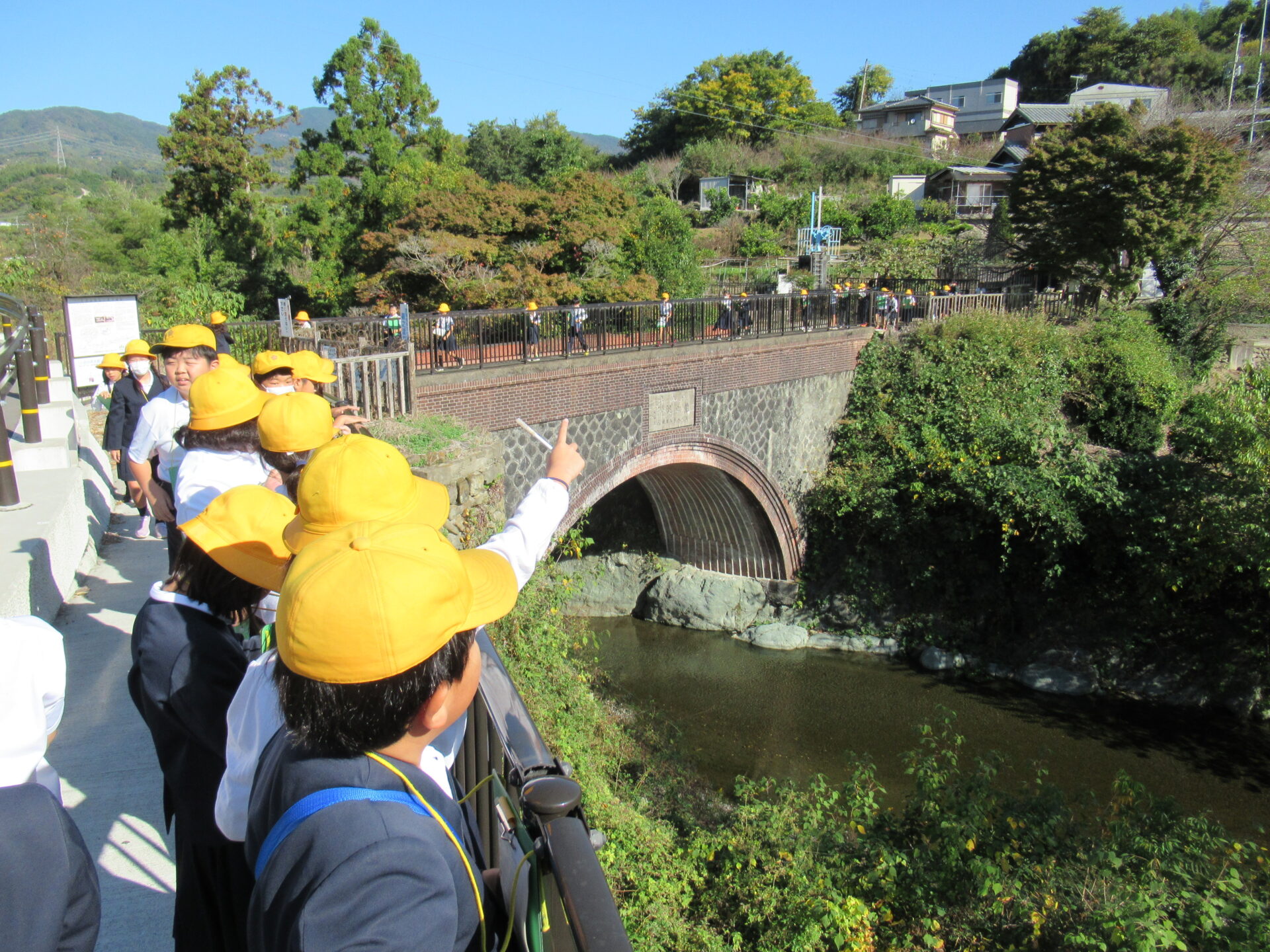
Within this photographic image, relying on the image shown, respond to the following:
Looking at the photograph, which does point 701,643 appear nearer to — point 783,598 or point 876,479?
point 783,598

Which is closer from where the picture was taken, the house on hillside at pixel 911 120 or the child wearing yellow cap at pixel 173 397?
the child wearing yellow cap at pixel 173 397

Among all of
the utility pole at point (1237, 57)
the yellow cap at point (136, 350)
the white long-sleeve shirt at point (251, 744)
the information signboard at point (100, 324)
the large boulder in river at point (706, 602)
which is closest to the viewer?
the white long-sleeve shirt at point (251, 744)

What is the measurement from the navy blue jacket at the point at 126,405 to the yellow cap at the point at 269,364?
1559mm

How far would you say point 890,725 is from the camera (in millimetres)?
11680

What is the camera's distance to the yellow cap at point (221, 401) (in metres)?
2.96

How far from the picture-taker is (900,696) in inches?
495

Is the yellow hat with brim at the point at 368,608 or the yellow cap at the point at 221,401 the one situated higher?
the yellow cap at the point at 221,401

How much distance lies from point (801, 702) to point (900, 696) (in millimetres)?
1546

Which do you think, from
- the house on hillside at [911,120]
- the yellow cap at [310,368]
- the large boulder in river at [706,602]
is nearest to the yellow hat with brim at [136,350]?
the yellow cap at [310,368]

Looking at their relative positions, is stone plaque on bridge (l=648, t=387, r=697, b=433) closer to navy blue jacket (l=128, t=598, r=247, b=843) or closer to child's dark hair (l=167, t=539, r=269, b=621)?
child's dark hair (l=167, t=539, r=269, b=621)

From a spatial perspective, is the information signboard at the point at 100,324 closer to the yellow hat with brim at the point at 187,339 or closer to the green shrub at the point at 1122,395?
the yellow hat with brim at the point at 187,339

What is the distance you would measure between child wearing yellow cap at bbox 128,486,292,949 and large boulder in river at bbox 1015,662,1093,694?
43.3 ft

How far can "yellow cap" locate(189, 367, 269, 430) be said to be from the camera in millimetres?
2959

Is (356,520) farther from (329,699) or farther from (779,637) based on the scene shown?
(779,637)
